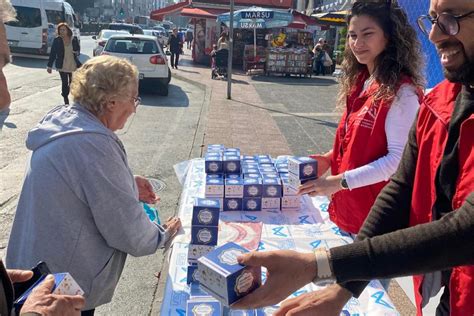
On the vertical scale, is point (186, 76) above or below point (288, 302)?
→ below

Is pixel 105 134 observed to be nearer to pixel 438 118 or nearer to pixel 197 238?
pixel 197 238

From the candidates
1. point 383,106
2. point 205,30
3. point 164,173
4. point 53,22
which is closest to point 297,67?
point 205,30

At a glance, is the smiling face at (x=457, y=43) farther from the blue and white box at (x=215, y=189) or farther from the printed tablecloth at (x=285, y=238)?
the blue and white box at (x=215, y=189)

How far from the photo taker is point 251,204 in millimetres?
2902

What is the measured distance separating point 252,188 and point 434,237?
1689 millimetres

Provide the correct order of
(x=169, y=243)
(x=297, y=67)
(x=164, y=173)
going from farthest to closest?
(x=297, y=67) → (x=164, y=173) → (x=169, y=243)

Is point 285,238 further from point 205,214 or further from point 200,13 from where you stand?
point 200,13

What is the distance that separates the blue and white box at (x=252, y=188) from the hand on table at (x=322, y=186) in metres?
0.36

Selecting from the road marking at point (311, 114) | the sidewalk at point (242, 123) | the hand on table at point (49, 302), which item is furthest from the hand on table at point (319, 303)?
the road marking at point (311, 114)

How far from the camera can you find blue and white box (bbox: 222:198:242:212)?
9.45 feet

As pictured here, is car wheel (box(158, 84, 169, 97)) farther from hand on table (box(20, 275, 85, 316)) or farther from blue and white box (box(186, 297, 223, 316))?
hand on table (box(20, 275, 85, 316))

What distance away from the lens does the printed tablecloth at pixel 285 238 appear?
2.02m

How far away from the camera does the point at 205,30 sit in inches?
861

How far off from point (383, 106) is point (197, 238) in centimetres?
115
